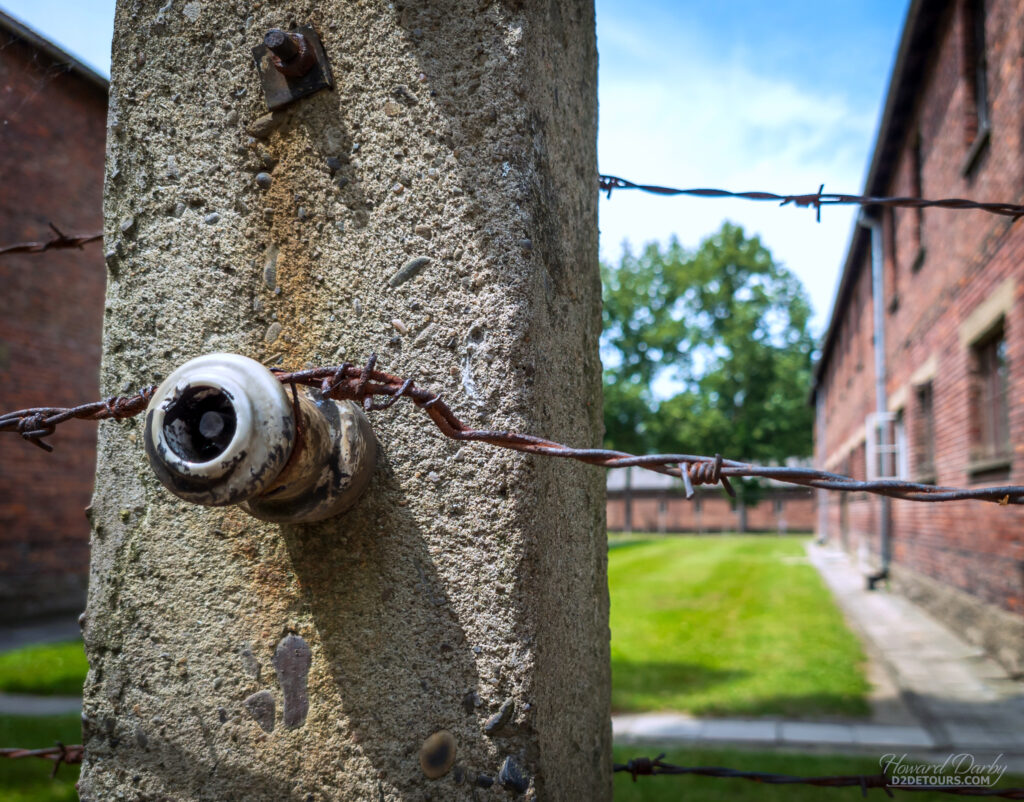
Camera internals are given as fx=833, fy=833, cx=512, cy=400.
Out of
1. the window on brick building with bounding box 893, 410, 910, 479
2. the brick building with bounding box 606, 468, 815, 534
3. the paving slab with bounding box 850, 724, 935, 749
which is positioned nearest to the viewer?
the paving slab with bounding box 850, 724, 935, 749

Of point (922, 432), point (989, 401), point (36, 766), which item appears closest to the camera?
point (36, 766)

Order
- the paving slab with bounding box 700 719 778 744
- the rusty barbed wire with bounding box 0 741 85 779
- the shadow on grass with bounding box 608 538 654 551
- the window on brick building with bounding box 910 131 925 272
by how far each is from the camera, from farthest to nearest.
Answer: the shadow on grass with bounding box 608 538 654 551, the window on brick building with bounding box 910 131 925 272, the paving slab with bounding box 700 719 778 744, the rusty barbed wire with bounding box 0 741 85 779

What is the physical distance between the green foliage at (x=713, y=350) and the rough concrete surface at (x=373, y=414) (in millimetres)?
33872

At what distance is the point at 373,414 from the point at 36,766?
4.83 meters

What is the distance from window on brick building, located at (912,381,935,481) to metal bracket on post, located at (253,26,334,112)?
38.4 ft

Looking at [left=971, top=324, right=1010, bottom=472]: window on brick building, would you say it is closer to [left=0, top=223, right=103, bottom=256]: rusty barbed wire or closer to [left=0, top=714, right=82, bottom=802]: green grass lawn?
[left=0, top=714, right=82, bottom=802]: green grass lawn

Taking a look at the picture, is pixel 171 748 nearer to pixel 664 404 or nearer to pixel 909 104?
pixel 909 104

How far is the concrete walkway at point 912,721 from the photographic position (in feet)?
16.1

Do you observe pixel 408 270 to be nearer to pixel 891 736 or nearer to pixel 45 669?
pixel 891 736

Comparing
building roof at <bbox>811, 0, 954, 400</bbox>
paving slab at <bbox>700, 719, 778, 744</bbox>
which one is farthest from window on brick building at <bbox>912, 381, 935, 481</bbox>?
paving slab at <bbox>700, 719, 778, 744</bbox>

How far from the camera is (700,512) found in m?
45.5

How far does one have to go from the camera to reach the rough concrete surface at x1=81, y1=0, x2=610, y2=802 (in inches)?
48.2

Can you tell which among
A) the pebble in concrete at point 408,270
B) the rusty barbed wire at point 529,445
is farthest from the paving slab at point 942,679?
the pebble in concrete at point 408,270

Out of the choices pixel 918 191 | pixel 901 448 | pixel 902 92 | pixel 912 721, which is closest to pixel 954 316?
pixel 918 191
